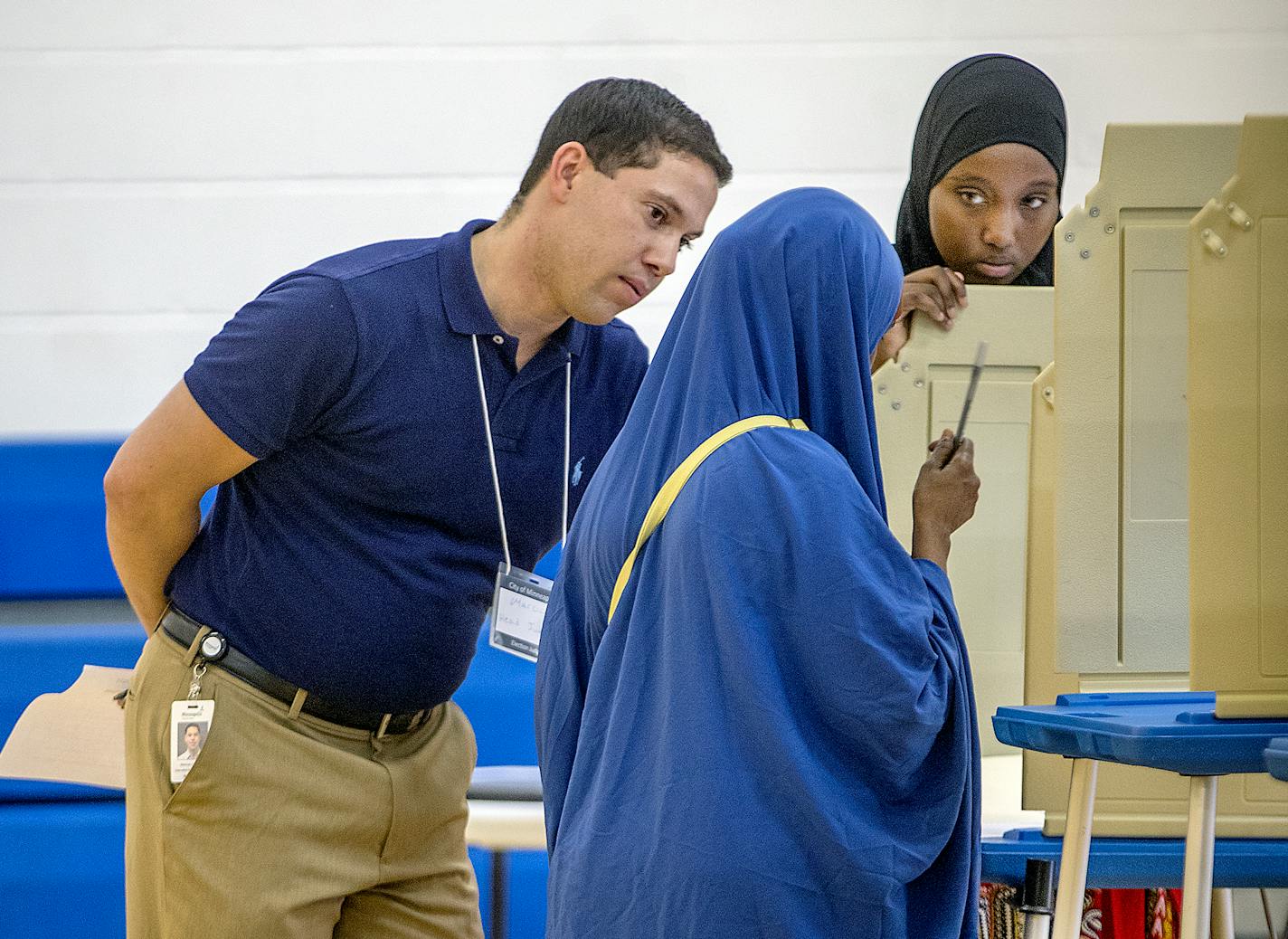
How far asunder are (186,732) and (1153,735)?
989 mm

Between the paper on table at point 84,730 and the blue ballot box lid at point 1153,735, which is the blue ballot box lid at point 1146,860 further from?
the paper on table at point 84,730

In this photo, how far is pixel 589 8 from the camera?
3.24 metres

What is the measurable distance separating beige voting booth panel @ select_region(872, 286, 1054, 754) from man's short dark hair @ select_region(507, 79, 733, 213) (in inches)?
15.0

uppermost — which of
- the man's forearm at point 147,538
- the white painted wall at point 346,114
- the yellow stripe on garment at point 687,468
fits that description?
the white painted wall at point 346,114

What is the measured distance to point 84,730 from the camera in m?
1.72

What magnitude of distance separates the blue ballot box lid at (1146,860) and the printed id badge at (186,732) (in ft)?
2.77

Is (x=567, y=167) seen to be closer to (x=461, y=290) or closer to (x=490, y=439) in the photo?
(x=461, y=290)

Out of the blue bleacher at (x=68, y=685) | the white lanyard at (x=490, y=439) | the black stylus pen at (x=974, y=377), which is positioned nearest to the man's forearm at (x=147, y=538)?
the white lanyard at (x=490, y=439)

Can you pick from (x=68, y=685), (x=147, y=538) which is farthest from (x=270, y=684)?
(x=68, y=685)

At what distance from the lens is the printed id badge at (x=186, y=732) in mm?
1529

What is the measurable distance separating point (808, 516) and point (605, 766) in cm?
30

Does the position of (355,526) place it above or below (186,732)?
above

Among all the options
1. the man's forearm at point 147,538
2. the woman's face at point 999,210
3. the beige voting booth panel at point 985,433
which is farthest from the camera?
the woman's face at point 999,210

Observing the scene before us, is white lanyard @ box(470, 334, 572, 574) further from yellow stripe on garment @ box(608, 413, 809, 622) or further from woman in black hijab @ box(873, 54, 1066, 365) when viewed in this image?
woman in black hijab @ box(873, 54, 1066, 365)
